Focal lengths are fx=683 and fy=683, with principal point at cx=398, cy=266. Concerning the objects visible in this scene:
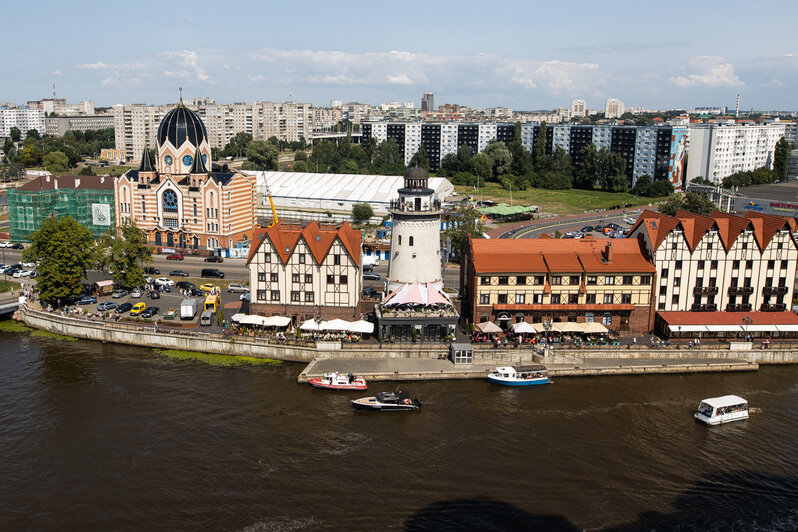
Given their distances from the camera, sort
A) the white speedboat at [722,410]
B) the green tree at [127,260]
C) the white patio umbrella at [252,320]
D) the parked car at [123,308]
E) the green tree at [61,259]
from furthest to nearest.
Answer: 1. the green tree at [127,260]
2. the green tree at [61,259]
3. the parked car at [123,308]
4. the white patio umbrella at [252,320]
5. the white speedboat at [722,410]

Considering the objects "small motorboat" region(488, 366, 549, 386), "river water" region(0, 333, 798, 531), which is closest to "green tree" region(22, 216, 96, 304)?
"river water" region(0, 333, 798, 531)

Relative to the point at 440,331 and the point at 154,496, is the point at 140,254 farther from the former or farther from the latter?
the point at 154,496

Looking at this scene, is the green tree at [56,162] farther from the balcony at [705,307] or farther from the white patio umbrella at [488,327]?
the balcony at [705,307]

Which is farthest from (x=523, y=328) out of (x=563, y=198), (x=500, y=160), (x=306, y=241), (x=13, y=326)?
(x=500, y=160)


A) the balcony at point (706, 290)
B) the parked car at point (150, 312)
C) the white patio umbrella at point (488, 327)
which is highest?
the balcony at point (706, 290)

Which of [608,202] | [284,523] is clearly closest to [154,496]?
[284,523]

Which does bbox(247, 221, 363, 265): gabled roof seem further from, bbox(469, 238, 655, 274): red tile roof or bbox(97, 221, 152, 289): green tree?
→ bbox(97, 221, 152, 289): green tree

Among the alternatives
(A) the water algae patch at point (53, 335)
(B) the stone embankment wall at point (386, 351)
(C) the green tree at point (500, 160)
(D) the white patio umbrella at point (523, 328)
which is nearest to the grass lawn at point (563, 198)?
(C) the green tree at point (500, 160)
